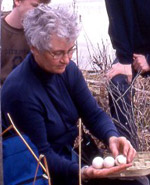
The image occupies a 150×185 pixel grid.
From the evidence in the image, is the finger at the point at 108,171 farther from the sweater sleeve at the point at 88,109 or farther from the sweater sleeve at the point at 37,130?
the sweater sleeve at the point at 88,109

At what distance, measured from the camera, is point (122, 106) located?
3.21 m

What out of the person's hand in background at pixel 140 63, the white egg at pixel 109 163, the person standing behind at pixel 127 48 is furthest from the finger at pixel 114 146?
the person's hand in background at pixel 140 63

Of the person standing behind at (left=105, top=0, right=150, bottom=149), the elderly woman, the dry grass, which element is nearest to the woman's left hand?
the elderly woman

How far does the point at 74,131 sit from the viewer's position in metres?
2.45

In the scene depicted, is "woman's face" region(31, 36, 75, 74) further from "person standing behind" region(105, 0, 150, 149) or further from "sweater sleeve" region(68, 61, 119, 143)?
"person standing behind" region(105, 0, 150, 149)

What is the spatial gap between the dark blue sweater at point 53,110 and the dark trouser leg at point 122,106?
56cm

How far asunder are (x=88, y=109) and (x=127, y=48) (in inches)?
24.7

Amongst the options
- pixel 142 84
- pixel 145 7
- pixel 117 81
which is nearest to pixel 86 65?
pixel 142 84

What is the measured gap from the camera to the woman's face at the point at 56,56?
2.27m

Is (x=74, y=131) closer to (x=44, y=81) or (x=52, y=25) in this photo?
(x=44, y=81)

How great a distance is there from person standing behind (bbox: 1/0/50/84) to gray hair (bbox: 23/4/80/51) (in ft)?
2.67

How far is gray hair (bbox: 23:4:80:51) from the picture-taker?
225 cm

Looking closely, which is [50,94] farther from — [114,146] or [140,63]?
[140,63]

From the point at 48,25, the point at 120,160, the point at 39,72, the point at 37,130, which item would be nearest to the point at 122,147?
the point at 120,160
